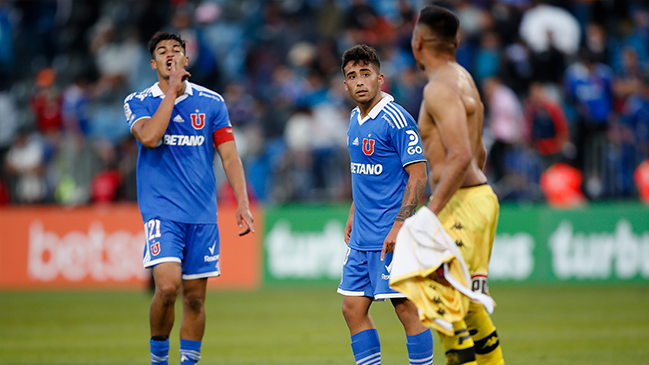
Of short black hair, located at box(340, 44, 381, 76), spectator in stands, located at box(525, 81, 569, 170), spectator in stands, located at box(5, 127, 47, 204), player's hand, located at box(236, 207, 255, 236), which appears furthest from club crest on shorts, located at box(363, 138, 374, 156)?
spectator in stands, located at box(5, 127, 47, 204)

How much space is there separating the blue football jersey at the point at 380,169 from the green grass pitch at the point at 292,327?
9.13ft

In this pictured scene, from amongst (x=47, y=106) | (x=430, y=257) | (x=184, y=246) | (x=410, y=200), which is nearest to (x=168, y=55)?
(x=184, y=246)

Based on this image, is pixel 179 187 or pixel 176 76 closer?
pixel 176 76

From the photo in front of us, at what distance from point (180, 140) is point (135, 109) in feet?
1.52

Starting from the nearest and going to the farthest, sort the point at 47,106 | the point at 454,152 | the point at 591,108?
the point at 454,152, the point at 591,108, the point at 47,106

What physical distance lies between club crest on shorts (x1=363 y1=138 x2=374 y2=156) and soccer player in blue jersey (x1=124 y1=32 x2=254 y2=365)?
1.26m

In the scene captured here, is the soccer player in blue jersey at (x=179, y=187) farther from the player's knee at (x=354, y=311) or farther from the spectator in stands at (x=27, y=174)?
the spectator in stands at (x=27, y=174)

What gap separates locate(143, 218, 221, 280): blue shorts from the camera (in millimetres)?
6582

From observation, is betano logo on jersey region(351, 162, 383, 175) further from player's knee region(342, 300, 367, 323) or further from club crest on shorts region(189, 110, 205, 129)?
club crest on shorts region(189, 110, 205, 129)

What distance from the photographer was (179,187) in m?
6.82

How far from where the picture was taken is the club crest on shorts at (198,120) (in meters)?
6.91

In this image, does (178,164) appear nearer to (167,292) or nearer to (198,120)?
(198,120)

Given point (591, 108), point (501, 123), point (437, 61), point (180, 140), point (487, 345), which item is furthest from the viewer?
point (591, 108)

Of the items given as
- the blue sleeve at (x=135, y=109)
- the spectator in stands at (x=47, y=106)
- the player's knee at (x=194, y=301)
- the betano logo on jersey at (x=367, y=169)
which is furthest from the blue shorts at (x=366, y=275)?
the spectator in stands at (x=47, y=106)
